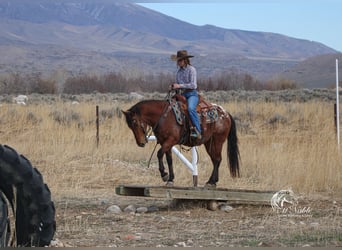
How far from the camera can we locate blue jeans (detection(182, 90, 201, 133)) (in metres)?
11.0

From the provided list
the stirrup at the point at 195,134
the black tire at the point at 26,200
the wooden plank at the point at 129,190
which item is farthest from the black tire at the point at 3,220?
the stirrup at the point at 195,134

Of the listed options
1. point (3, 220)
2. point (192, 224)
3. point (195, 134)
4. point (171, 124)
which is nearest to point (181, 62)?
point (171, 124)

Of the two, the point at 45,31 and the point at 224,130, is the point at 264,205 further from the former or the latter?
the point at 45,31

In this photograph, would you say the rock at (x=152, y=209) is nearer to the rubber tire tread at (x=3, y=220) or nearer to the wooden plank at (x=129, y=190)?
the wooden plank at (x=129, y=190)

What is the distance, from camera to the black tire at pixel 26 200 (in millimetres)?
7090

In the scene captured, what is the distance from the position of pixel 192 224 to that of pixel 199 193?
1128 millimetres

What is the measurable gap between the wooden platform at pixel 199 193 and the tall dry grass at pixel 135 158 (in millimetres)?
1828

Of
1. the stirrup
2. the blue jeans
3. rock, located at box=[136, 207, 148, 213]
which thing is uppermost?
the blue jeans

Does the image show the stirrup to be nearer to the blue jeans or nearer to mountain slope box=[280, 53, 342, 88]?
the blue jeans

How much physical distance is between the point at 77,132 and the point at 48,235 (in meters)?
12.6

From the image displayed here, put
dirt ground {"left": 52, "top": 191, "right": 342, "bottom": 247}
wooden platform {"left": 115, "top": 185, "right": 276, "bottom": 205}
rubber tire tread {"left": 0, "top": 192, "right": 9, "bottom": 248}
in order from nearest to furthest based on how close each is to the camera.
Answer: rubber tire tread {"left": 0, "top": 192, "right": 9, "bottom": 248}, dirt ground {"left": 52, "top": 191, "right": 342, "bottom": 247}, wooden platform {"left": 115, "top": 185, "right": 276, "bottom": 205}

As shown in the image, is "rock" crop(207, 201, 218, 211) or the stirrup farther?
the stirrup

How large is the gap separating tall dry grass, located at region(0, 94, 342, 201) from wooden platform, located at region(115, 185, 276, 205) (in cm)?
183

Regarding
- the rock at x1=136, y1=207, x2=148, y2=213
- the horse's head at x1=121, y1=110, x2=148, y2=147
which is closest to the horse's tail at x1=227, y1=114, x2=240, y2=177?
the horse's head at x1=121, y1=110, x2=148, y2=147
